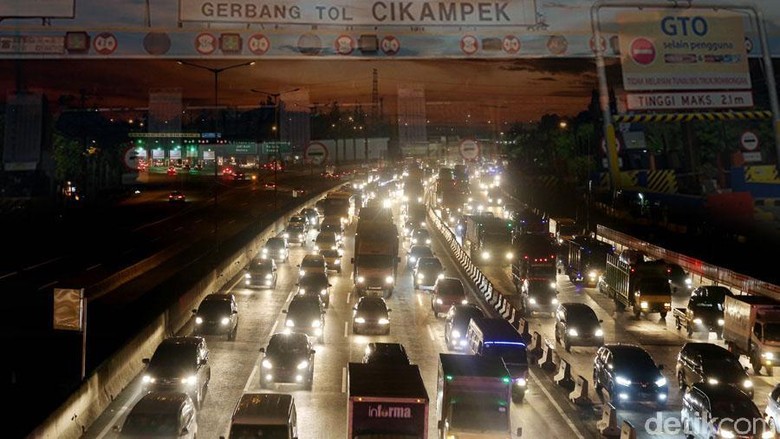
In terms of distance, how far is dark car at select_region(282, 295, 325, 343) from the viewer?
1109 inches

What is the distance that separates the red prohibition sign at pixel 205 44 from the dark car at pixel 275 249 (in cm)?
2621

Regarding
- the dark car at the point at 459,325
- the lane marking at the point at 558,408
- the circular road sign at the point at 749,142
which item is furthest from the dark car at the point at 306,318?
the circular road sign at the point at 749,142

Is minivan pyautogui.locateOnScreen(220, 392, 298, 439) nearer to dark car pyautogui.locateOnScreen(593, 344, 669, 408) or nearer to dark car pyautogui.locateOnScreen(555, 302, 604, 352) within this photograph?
dark car pyautogui.locateOnScreen(593, 344, 669, 408)

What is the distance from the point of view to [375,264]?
126 ft

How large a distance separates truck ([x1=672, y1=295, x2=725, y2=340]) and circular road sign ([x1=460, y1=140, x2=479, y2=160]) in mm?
10861

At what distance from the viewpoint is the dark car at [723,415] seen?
→ 1658 centimetres

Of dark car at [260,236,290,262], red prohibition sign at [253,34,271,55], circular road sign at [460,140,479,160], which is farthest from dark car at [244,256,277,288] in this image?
red prohibition sign at [253,34,271,55]

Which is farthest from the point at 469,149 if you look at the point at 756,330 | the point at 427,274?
the point at 756,330

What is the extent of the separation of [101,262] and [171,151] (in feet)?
343

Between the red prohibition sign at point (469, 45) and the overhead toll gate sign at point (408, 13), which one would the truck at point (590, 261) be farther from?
the overhead toll gate sign at point (408, 13)

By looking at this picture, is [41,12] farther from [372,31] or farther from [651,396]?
[651,396]

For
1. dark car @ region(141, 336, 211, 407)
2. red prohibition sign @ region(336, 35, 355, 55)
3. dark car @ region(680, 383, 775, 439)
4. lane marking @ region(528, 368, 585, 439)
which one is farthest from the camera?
red prohibition sign @ region(336, 35, 355, 55)

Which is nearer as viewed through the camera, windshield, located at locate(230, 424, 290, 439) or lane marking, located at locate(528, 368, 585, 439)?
windshield, located at locate(230, 424, 290, 439)

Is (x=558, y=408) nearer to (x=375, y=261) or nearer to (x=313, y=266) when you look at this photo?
(x=375, y=261)
